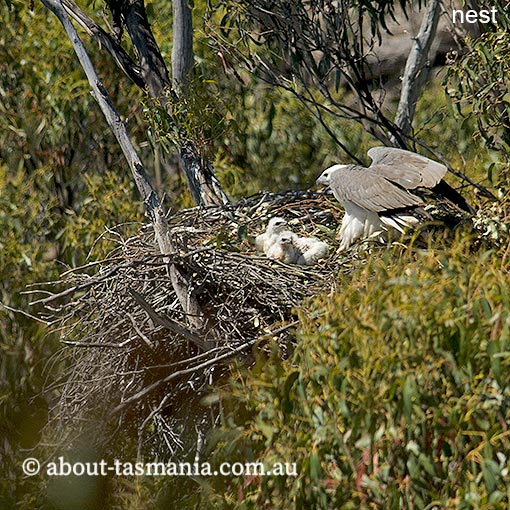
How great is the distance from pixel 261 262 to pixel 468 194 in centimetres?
199

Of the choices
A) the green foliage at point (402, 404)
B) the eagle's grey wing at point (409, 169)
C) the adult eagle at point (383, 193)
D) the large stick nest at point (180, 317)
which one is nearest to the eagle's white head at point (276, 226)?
the large stick nest at point (180, 317)

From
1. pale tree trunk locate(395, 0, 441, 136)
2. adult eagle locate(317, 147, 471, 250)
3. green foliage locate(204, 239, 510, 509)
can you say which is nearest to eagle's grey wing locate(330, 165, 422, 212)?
adult eagle locate(317, 147, 471, 250)

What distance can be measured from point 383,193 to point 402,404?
2.50m

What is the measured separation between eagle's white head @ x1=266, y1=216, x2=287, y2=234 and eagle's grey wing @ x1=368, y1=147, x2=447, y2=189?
651 millimetres

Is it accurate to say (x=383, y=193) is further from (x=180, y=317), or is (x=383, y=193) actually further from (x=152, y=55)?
(x=152, y=55)

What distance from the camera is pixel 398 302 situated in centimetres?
446

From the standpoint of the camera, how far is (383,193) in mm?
6645

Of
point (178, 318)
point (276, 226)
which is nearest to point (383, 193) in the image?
point (276, 226)

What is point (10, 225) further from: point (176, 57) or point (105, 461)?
point (105, 461)

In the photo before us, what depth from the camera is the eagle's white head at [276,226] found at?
6.83 m

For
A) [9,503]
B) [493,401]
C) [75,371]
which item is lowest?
[9,503]

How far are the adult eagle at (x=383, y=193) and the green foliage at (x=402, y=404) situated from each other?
1.92 metres

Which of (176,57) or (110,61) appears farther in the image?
(110,61)

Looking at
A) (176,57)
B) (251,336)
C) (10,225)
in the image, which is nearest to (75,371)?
(251,336)
